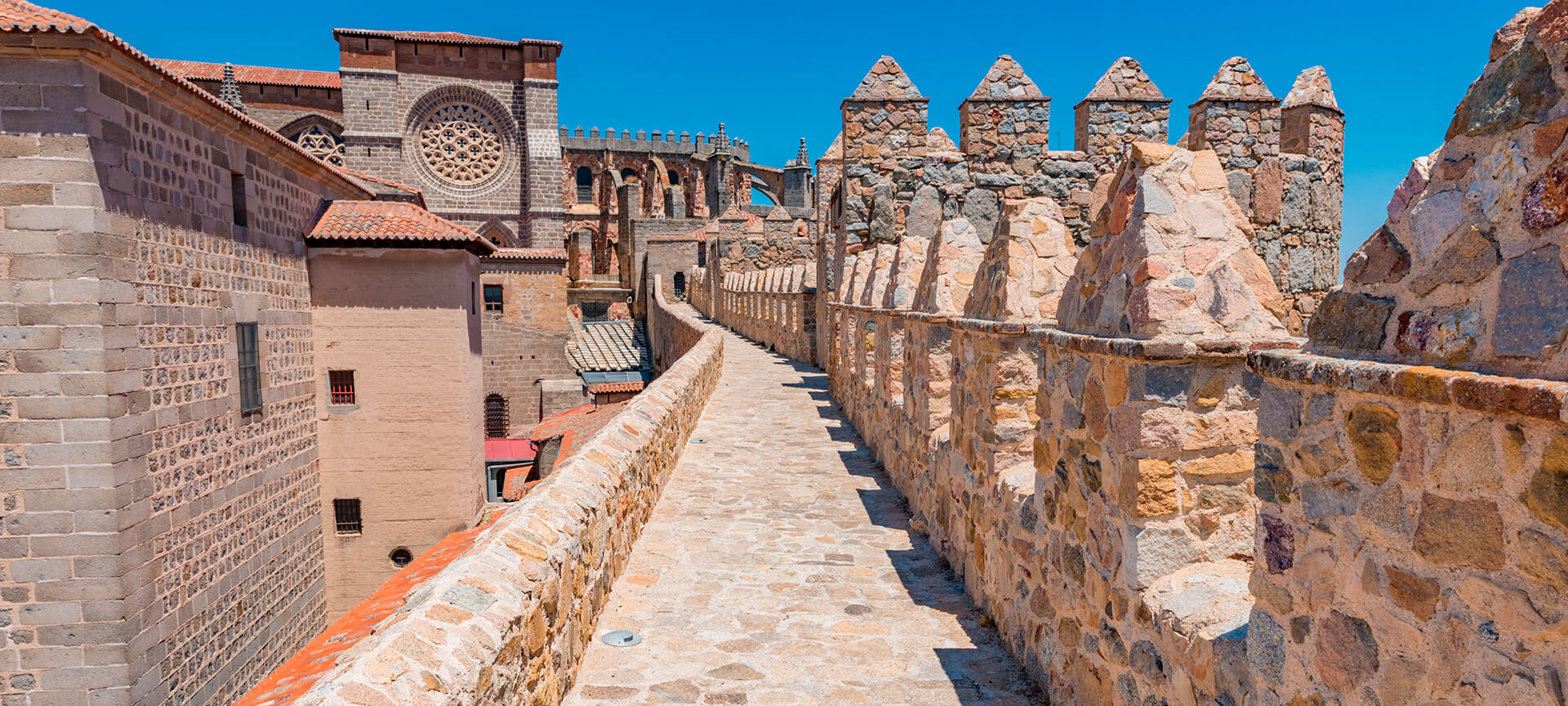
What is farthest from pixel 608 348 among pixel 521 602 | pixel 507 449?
pixel 521 602

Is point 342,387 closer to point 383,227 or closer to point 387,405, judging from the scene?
point 387,405

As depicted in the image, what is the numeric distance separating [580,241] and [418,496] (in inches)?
1324

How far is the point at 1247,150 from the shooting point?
10.2 m

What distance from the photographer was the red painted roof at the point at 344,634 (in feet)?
11.0

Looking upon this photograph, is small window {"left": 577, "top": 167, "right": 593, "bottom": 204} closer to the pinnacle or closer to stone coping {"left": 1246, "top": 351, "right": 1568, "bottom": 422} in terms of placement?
the pinnacle

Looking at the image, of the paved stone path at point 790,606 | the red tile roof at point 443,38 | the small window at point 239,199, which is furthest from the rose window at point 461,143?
the paved stone path at point 790,606

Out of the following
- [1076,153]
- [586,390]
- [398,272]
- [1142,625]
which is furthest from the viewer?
[586,390]

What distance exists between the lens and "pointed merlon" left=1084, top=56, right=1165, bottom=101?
Result: 10.5m

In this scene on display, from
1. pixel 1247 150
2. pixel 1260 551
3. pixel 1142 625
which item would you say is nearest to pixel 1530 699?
pixel 1260 551

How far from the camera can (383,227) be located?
13656 mm

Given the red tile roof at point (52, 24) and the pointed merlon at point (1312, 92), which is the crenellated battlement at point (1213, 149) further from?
the red tile roof at point (52, 24)

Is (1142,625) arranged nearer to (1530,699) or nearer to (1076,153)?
(1530,699)

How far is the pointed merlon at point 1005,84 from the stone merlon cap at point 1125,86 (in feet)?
2.31

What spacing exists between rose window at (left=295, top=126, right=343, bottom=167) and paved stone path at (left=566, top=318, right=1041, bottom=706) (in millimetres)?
36408
